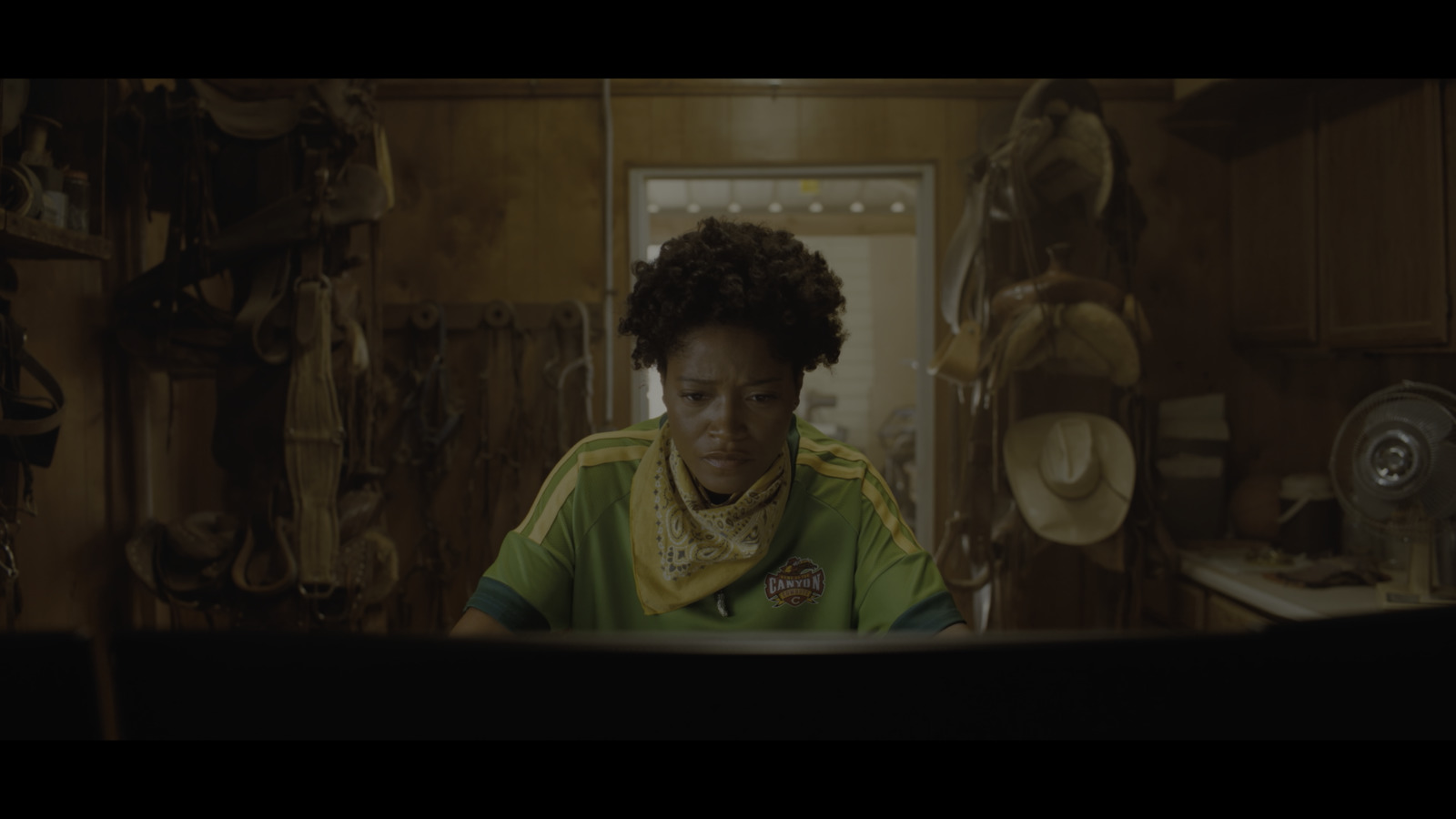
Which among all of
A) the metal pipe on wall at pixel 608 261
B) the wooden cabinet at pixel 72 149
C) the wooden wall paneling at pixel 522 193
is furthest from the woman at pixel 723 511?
the wooden wall paneling at pixel 522 193

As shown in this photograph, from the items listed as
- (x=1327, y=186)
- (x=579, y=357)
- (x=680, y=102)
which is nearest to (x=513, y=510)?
(x=579, y=357)

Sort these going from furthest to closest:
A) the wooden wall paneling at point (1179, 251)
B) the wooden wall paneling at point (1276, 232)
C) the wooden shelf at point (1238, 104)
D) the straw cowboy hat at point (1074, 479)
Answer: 1. the wooden wall paneling at point (1179, 251)
2. the wooden wall paneling at point (1276, 232)
3. the wooden shelf at point (1238, 104)
4. the straw cowboy hat at point (1074, 479)

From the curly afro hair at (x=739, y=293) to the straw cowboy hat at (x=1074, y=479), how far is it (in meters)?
1.37

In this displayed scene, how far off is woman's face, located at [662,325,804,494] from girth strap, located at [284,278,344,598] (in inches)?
48.8

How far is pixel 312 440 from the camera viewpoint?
76.4 inches

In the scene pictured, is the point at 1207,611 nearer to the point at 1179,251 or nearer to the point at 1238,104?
the point at 1179,251

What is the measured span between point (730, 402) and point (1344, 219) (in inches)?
87.6

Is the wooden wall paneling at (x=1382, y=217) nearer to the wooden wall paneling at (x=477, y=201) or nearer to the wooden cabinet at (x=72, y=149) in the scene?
the wooden wall paneling at (x=477, y=201)

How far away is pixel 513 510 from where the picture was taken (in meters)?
3.00

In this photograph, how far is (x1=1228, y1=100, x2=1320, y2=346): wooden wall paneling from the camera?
2.53m

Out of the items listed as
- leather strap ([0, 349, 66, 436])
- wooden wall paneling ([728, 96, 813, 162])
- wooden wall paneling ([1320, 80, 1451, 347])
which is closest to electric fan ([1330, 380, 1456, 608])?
wooden wall paneling ([1320, 80, 1451, 347])

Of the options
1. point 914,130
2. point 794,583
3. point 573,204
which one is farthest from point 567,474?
point 914,130

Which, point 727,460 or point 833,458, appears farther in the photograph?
point 833,458

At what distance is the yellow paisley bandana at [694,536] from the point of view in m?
1.04
